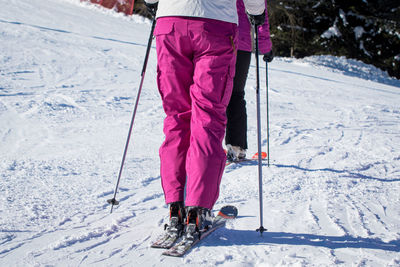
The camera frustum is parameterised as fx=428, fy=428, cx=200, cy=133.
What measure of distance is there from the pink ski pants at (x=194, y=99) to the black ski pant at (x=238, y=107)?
1558 millimetres

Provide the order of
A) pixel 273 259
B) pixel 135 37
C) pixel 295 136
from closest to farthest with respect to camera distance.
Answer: pixel 273 259, pixel 295 136, pixel 135 37

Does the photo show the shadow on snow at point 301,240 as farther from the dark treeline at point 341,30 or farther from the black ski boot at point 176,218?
the dark treeline at point 341,30

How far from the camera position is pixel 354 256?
2.16 metres

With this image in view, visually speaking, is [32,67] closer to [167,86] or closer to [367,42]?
[167,86]

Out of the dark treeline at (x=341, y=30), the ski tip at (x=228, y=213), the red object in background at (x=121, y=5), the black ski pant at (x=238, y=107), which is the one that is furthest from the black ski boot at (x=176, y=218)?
the dark treeline at (x=341, y=30)

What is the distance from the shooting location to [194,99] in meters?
2.31

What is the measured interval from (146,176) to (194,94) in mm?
1496

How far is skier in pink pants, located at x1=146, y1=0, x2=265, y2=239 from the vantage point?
2244 mm

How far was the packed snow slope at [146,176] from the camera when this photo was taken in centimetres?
217

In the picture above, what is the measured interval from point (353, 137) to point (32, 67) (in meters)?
5.31

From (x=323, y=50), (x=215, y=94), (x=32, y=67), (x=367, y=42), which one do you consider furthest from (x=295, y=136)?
(x=367, y=42)

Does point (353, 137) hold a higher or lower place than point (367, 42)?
lower

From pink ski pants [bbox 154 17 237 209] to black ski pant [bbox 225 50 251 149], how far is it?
1.56m

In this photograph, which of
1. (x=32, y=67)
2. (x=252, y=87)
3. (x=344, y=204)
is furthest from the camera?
(x=252, y=87)
